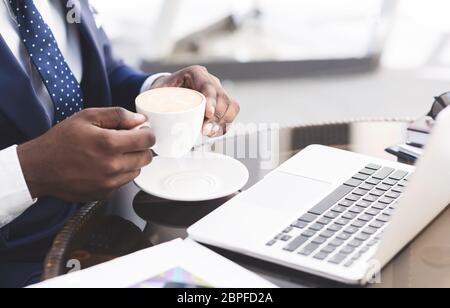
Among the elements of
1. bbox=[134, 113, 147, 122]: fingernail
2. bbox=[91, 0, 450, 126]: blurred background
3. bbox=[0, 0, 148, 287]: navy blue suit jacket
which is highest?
bbox=[134, 113, 147, 122]: fingernail

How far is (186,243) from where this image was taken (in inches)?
34.3

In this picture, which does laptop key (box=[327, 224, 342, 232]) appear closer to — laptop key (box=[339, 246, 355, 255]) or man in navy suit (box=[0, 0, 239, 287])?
laptop key (box=[339, 246, 355, 255])

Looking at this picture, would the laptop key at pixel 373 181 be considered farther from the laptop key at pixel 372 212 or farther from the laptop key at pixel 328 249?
the laptop key at pixel 328 249

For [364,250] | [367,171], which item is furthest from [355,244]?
[367,171]

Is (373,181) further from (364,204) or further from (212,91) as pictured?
(212,91)

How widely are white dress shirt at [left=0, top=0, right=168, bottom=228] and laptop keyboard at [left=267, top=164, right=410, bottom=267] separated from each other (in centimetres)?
37

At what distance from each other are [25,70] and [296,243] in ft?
1.76

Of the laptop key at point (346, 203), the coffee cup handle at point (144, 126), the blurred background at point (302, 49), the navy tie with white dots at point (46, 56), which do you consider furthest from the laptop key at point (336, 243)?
the blurred background at point (302, 49)

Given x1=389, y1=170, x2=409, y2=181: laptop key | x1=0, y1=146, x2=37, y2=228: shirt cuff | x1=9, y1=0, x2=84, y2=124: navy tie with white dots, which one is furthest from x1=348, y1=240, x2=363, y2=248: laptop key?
x1=9, y1=0, x2=84, y2=124: navy tie with white dots

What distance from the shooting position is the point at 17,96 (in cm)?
108

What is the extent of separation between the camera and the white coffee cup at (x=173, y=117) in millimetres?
970

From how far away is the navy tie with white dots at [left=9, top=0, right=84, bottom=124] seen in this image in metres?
1.12
